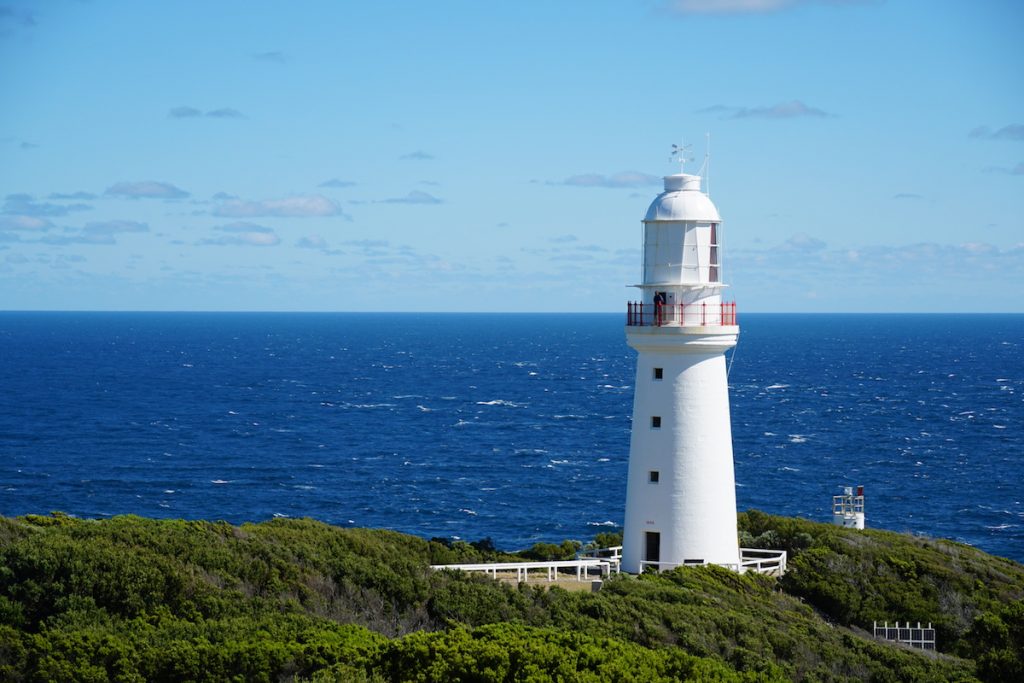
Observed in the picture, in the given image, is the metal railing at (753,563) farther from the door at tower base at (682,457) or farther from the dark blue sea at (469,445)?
the dark blue sea at (469,445)

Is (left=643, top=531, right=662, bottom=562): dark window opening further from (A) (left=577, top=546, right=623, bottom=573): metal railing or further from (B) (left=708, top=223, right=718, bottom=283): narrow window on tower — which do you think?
(B) (left=708, top=223, right=718, bottom=283): narrow window on tower

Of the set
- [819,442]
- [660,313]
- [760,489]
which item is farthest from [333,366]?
[660,313]

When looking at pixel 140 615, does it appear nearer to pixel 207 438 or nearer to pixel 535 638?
pixel 535 638

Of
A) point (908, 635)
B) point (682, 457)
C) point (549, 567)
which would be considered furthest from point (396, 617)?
point (908, 635)

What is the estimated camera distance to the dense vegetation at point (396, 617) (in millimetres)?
15570

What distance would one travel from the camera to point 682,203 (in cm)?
2388

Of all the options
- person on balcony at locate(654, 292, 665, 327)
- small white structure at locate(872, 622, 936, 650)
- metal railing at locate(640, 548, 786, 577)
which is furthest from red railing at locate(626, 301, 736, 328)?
small white structure at locate(872, 622, 936, 650)

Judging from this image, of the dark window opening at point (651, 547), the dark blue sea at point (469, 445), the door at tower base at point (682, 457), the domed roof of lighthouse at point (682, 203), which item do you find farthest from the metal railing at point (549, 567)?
the dark blue sea at point (469, 445)

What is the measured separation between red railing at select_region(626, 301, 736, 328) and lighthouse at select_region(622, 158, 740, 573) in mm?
19

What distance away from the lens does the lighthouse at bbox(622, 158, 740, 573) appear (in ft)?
77.6

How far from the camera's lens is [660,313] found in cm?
2377

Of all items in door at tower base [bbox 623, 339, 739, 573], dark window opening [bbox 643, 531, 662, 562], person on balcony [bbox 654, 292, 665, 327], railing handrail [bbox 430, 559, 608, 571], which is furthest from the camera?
dark window opening [bbox 643, 531, 662, 562]

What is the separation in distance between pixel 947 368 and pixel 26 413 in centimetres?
9821

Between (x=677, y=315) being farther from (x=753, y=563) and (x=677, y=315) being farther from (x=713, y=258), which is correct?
(x=753, y=563)
